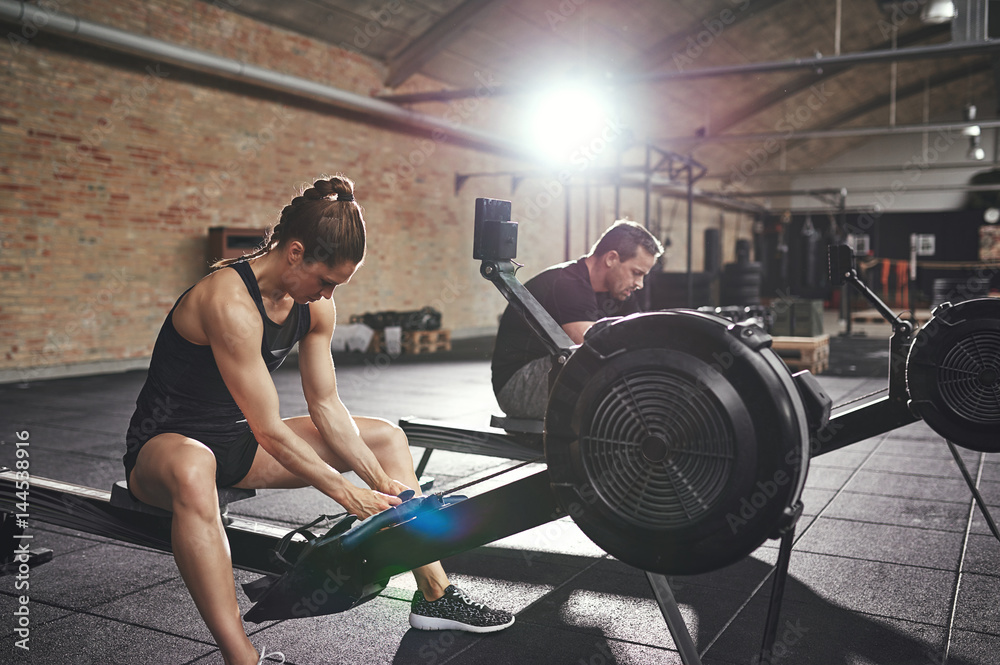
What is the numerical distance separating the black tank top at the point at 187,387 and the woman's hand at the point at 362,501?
0.36 m

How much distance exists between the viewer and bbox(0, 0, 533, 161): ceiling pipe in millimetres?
6512

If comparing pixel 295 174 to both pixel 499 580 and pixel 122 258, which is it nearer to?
pixel 122 258

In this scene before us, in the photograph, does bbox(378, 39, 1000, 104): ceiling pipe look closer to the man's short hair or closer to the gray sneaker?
the man's short hair

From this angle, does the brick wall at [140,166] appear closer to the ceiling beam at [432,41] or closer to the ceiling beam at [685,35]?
the ceiling beam at [432,41]

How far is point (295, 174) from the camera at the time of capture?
31.8 ft

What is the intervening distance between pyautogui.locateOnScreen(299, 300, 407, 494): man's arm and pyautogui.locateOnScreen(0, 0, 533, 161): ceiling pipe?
5865mm

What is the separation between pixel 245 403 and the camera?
1782 mm

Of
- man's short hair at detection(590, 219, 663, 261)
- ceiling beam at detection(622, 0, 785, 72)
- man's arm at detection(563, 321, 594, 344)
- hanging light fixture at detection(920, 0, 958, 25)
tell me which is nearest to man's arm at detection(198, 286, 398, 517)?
man's arm at detection(563, 321, 594, 344)

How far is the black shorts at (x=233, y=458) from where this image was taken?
198cm

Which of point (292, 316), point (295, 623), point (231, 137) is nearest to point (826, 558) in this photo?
point (295, 623)

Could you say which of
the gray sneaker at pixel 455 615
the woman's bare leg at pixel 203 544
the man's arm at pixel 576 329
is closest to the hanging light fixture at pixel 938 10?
the man's arm at pixel 576 329

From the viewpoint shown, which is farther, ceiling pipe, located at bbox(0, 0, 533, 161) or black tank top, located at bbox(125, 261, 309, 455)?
ceiling pipe, located at bbox(0, 0, 533, 161)

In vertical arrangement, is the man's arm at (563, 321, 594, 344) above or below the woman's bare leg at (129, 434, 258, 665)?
above

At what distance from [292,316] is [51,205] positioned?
635 centimetres
